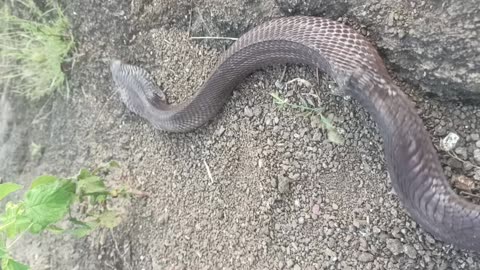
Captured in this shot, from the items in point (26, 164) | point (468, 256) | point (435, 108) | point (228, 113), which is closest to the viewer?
point (468, 256)

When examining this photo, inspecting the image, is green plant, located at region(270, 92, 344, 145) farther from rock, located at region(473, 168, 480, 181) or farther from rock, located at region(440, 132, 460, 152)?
rock, located at region(473, 168, 480, 181)

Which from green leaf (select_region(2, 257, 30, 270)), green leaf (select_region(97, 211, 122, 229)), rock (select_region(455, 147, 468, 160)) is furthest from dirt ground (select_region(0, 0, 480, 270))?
green leaf (select_region(2, 257, 30, 270))

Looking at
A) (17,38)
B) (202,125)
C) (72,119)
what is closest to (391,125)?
(202,125)

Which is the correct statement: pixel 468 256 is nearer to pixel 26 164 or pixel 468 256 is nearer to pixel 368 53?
pixel 368 53

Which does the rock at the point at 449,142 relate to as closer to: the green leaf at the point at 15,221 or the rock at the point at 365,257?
the rock at the point at 365,257

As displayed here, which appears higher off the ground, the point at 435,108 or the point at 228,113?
the point at 435,108

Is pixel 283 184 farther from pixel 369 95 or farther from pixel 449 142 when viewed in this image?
pixel 449 142

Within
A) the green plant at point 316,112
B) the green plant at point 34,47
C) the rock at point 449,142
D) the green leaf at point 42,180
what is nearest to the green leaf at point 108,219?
the green leaf at point 42,180
